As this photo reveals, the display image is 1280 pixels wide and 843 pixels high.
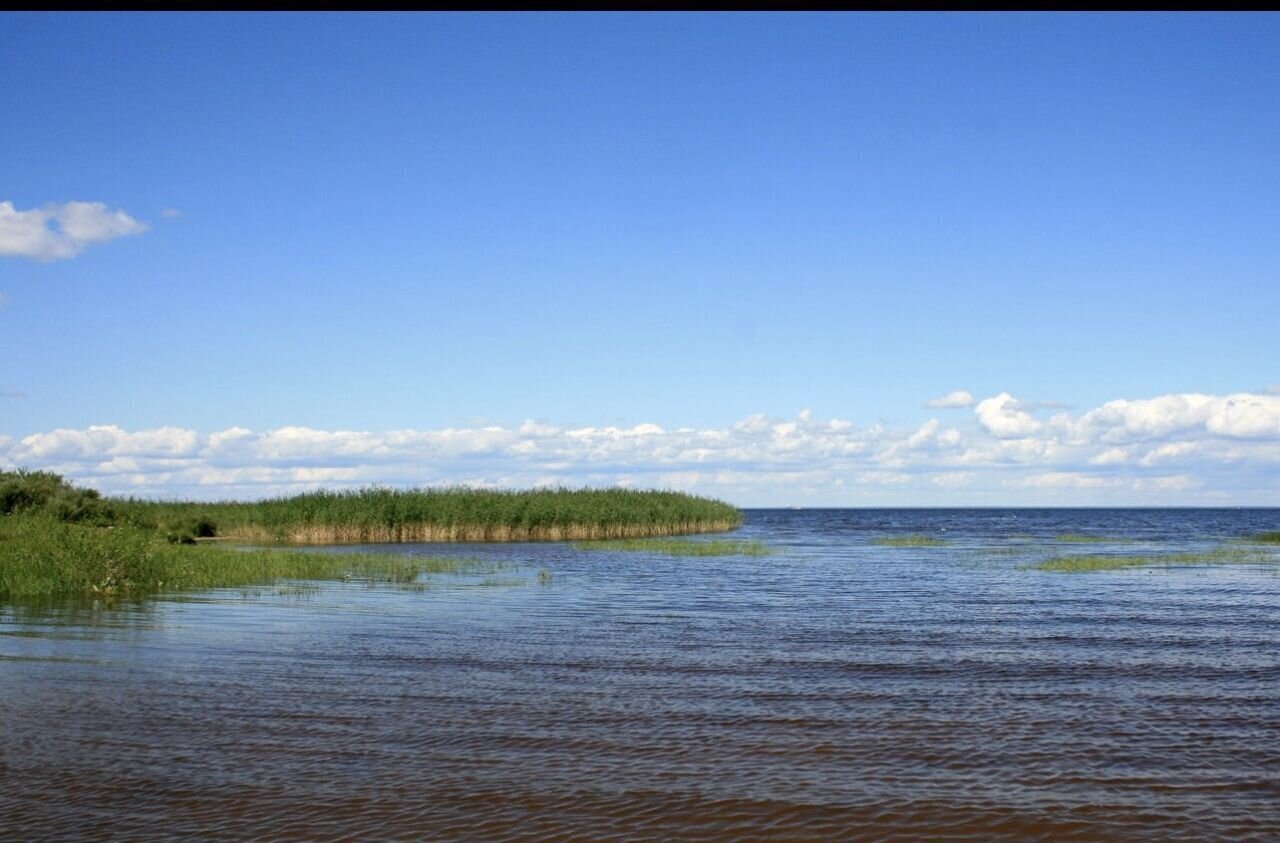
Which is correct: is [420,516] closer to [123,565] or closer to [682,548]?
[682,548]

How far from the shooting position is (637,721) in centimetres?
1269

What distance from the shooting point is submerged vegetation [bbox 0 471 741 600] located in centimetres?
2677

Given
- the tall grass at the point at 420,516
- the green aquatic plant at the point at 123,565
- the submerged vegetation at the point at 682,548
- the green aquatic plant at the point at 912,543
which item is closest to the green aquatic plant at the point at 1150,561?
the green aquatic plant at the point at 912,543

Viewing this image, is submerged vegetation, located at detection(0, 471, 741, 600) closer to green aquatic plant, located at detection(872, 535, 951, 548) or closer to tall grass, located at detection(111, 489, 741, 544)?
tall grass, located at detection(111, 489, 741, 544)

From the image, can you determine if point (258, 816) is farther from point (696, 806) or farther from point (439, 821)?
point (696, 806)

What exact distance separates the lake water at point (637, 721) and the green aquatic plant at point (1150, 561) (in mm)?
13767

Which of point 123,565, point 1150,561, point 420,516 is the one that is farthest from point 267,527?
point 1150,561

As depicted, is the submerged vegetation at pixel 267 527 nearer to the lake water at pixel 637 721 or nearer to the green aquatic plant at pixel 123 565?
the green aquatic plant at pixel 123 565

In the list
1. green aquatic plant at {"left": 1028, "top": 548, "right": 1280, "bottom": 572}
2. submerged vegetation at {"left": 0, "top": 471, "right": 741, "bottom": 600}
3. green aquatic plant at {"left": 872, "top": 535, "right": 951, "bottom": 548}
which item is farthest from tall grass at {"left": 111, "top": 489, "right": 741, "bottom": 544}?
green aquatic plant at {"left": 1028, "top": 548, "right": 1280, "bottom": 572}
